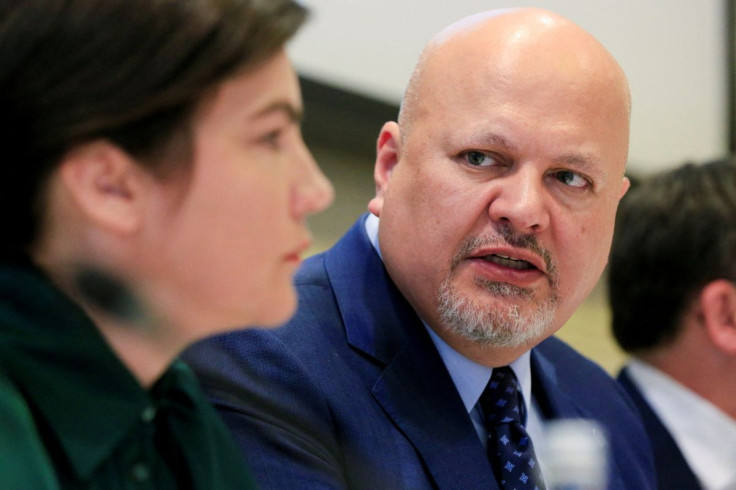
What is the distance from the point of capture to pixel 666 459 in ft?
5.69

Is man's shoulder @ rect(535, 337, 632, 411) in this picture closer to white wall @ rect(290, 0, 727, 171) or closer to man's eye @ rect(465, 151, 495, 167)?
man's eye @ rect(465, 151, 495, 167)

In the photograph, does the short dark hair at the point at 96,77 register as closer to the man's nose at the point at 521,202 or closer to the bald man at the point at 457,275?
the bald man at the point at 457,275

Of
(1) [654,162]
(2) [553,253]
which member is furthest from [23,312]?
(1) [654,162]

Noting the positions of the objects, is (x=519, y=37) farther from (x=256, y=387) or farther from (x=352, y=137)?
(x=352, y=137)

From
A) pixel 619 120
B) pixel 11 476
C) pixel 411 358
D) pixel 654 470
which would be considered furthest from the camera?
pixel 654 470

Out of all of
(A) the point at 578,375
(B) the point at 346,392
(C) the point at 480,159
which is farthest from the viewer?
(A) the point at 578,375

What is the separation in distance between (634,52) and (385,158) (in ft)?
5.76

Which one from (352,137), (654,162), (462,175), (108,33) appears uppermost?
(108,33)

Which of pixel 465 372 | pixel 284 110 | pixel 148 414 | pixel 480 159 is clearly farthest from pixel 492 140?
pixel 148 414

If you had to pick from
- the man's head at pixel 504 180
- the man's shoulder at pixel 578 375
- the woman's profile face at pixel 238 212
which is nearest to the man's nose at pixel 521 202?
the man's head at pixel 504 180

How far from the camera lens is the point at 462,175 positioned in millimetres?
1321

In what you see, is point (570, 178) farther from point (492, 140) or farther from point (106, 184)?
point (106, 184)

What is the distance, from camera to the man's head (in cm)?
129

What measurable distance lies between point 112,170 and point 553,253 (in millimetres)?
753
